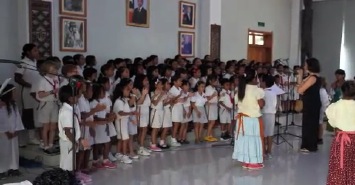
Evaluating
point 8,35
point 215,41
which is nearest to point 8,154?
point 8,35

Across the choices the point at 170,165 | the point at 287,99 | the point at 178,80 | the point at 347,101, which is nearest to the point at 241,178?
the point at 170,165

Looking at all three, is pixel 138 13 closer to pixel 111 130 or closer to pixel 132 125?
pixel 132 125

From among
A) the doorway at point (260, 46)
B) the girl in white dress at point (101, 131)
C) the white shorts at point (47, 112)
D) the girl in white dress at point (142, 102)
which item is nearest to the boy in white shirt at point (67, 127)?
the girl in white dress at point (101, 131)

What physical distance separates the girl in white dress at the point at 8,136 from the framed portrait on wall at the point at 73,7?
256 cm

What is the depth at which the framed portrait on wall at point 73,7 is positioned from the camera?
721 cm

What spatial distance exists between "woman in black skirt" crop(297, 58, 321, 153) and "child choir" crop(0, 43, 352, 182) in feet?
2.17

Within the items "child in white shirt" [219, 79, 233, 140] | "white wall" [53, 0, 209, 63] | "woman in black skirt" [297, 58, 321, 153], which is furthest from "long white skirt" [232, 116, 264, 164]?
"white wall" [53, 0, 209, 63]

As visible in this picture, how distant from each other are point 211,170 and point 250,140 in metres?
0.68

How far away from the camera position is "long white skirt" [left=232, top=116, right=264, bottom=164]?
5.73m

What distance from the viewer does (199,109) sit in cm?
731

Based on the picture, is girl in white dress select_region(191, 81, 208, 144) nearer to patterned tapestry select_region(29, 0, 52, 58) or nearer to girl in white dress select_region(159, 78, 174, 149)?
girl in white dress select_region(159, 78, 174, 149)

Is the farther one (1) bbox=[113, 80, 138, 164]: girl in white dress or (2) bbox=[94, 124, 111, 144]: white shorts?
(1) bbox=[113, 80, 138, 164]: girl in white dress

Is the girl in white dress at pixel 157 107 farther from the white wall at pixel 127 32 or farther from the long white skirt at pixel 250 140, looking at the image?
the white wall at pixel 127 32

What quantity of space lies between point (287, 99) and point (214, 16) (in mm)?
2731
